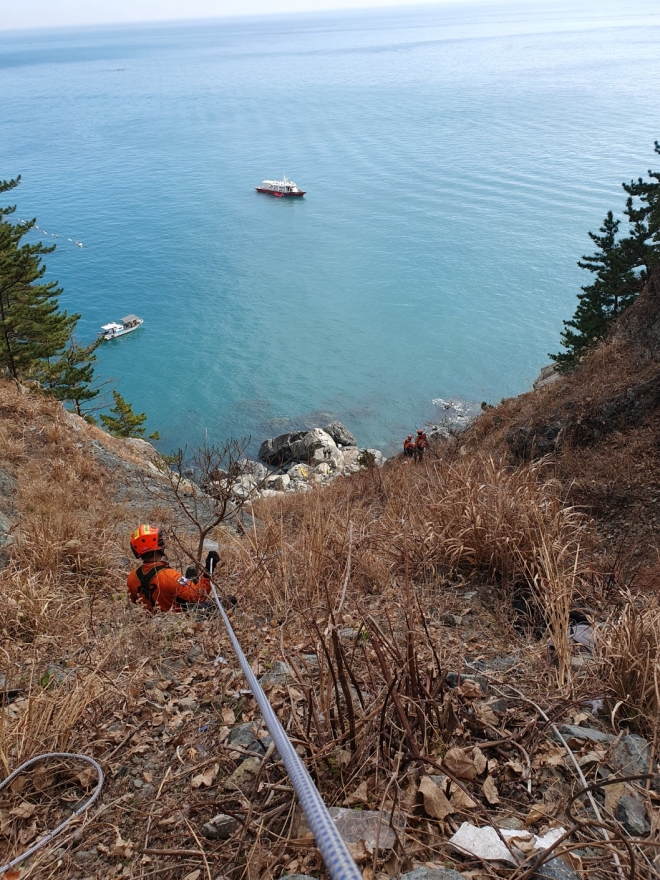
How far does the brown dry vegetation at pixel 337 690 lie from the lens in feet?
7.43

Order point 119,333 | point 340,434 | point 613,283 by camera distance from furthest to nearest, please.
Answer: point 119,333, point 340,434, point 613,283

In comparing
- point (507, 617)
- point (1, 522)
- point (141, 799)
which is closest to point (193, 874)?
point (141, 799)

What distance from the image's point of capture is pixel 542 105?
9750 centimetres

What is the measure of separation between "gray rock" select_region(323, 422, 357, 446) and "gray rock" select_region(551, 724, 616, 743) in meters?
28.0

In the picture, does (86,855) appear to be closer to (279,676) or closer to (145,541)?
(279,676)

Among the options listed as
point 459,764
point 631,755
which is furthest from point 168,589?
point 631,755

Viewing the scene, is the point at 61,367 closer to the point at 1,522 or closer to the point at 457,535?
the point at 1,522

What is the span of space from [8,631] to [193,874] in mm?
3295

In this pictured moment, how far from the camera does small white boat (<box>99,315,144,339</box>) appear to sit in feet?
143

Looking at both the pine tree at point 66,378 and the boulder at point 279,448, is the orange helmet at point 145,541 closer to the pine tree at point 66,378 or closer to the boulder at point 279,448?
the pine tree at point 66,378

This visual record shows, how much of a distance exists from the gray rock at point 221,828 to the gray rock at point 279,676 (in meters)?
0.93

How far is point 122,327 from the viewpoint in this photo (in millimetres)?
44312

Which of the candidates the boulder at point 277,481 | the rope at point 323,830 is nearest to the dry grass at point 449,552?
the rope at point 323,830

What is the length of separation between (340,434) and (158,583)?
26199 mm
